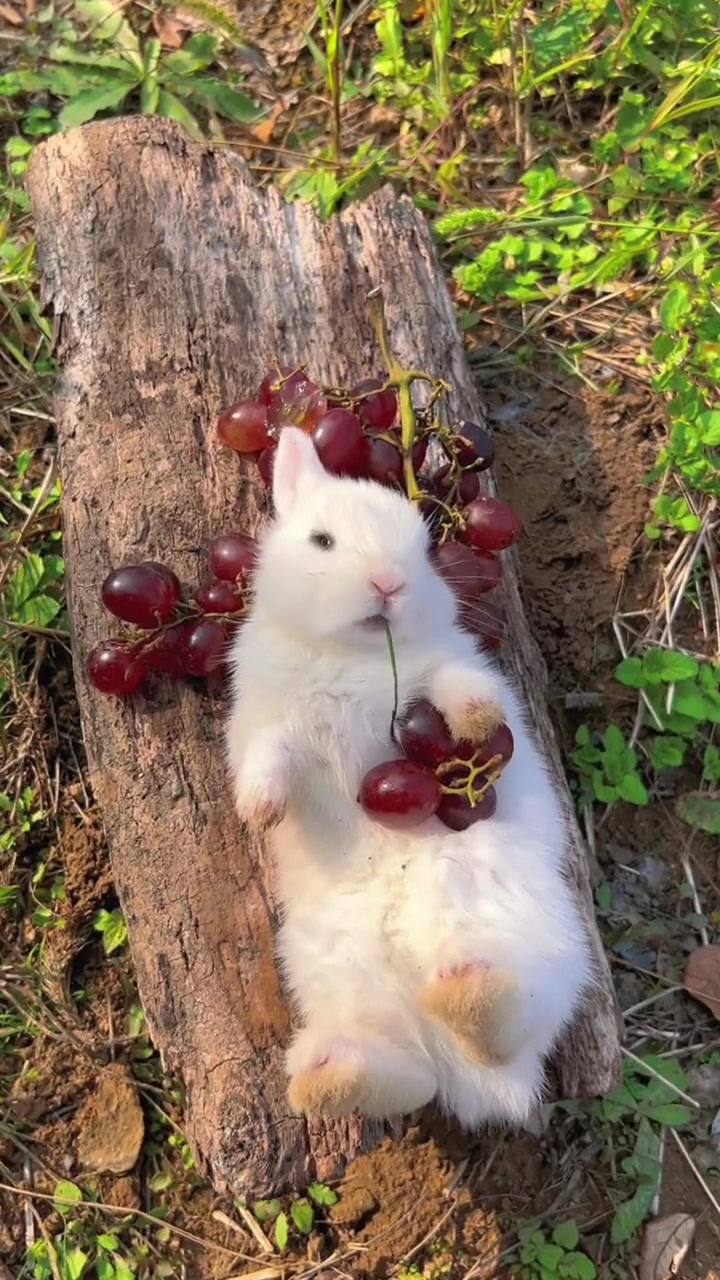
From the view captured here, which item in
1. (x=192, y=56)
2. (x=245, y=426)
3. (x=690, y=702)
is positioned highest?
(x=192, y=56)

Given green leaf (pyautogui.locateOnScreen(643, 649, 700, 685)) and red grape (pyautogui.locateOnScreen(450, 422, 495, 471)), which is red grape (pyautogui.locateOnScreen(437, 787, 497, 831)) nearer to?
red grape (pyautogui.locateOnScreen(450, 422, 495, 471))

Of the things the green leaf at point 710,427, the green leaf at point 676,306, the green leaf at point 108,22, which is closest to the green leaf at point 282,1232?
the green leaf at point 710,427

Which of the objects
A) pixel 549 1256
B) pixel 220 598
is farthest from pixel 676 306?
pixel 549 1256

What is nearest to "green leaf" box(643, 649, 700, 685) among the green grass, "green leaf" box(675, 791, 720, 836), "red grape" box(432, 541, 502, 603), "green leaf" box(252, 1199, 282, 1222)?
the green grass

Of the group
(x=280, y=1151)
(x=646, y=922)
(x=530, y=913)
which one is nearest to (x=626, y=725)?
(x=646, y=922)

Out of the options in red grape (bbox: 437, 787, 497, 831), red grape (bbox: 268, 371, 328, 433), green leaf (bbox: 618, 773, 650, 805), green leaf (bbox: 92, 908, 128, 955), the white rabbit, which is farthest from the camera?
green leaf (bbox: 618, 773, 650, 805)

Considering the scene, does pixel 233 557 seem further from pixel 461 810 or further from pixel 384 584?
pixel 461 810
